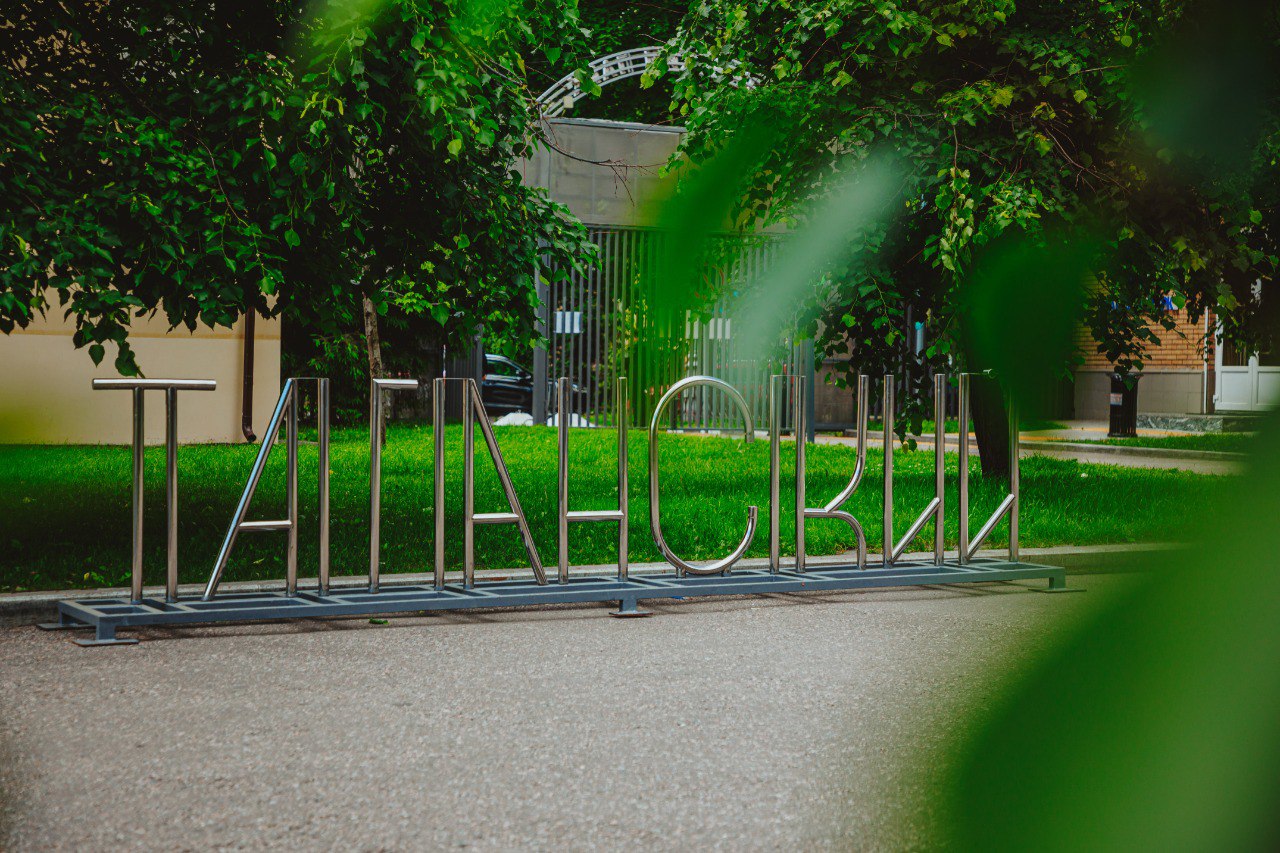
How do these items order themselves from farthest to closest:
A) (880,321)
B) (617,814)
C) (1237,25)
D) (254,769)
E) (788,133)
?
1. (254,769)
2. (617,814)
3. (880,321)
4. (788,133)
5. (1237,25)

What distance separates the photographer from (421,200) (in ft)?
29.2

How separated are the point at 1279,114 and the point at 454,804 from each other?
11.3 ft

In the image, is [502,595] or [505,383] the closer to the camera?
[502,595]

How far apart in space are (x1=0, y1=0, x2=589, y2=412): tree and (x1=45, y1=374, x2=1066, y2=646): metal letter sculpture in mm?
843

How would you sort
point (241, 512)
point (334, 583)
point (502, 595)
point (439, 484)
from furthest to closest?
point (334, 583), point (502, 595), point (439, 484), point (241, 512)

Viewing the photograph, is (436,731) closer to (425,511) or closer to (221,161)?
(221,161)

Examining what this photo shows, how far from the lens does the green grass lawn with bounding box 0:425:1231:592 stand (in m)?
8.19


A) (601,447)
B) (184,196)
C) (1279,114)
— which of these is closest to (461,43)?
(1279,114)

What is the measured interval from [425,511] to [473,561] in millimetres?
3604

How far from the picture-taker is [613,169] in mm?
993

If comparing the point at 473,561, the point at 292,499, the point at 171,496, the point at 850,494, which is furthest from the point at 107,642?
the point at 850,494

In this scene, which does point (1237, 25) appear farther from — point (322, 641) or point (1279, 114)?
point (322, 641)

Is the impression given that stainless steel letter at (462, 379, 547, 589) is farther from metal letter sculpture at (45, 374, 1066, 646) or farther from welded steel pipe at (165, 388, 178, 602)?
welded steel pipe at (165, 388, 178, 602)

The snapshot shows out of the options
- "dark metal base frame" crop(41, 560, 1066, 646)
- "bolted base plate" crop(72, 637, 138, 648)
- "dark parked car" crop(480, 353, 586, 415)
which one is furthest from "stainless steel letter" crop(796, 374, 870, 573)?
"dark parked car" crop(480, 353, 586, 415)
